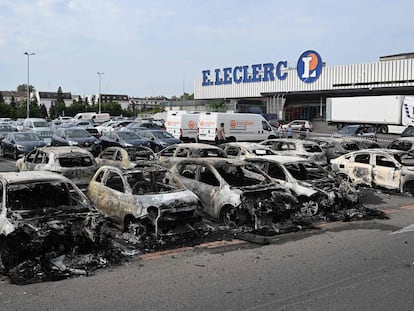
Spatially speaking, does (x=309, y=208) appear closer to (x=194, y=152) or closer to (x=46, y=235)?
(x=194, y=152)

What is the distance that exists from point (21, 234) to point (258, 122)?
77.0 ft

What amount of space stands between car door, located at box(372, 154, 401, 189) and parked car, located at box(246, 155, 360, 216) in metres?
3.16

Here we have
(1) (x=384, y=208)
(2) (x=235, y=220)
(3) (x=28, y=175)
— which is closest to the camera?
(3) (x=28, y=175)

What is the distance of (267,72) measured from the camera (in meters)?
59.8

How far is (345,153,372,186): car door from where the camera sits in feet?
48.6

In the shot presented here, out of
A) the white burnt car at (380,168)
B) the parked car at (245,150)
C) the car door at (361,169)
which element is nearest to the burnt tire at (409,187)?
the white burnt car at (380,168)

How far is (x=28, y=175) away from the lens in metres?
8.16

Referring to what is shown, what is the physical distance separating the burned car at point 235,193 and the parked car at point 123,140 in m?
12.4

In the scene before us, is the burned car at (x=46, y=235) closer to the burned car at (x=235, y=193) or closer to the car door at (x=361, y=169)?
the burned car at (x=235, y=193)

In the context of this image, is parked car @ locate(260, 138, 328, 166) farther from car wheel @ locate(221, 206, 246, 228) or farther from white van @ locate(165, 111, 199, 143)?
white van @ locate(165, 111, 199, 143)

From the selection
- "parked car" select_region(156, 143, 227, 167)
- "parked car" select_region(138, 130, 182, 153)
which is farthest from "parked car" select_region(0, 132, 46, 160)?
"parked car" select_region(156, 143, 227, 167)

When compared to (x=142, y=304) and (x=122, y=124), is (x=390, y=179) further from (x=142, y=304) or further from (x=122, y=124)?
(x=122, y=124)

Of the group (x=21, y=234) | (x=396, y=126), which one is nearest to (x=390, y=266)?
(x=21, y=234)

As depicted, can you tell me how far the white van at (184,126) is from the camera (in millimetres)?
29359
